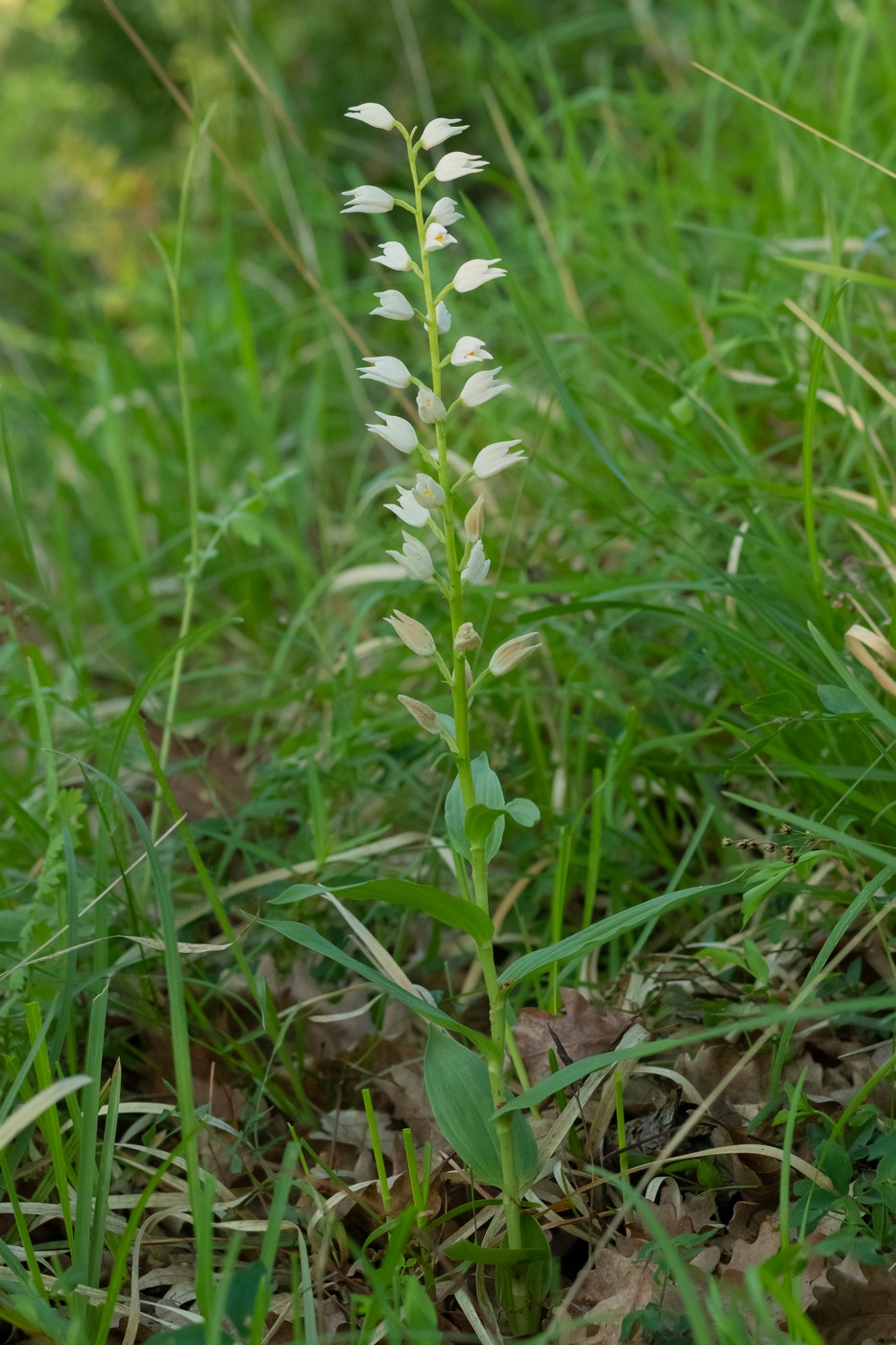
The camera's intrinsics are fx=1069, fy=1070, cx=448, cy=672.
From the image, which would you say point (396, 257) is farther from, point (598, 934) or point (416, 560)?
point (598, 934)

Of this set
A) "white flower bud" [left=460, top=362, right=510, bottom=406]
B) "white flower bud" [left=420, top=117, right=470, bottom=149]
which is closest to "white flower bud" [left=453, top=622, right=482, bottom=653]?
"white flower bud" [left=460, top=362, right=510, bottom=406]

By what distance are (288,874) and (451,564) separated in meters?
0.66

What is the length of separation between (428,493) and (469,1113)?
55cm

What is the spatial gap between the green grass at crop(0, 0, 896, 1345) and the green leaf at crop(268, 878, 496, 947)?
113 mm

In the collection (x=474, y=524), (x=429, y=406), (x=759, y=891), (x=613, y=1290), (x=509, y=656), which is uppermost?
(x=429, y=406)

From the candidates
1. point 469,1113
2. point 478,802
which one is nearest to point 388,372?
point 478,802

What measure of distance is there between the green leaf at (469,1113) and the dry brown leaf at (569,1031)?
0.68 feet

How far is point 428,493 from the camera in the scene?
3.06 feet

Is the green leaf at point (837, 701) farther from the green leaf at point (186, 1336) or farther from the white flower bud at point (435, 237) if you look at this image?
the green leaf at point (186, 1336)

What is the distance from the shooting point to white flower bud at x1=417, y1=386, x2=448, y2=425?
91 cm

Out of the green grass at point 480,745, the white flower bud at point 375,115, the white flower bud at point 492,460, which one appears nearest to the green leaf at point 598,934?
the green grass at point 480,745

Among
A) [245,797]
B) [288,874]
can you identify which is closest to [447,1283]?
[288,874]

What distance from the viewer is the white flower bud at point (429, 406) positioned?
0.91 m

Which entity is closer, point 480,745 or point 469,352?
point 469,352
